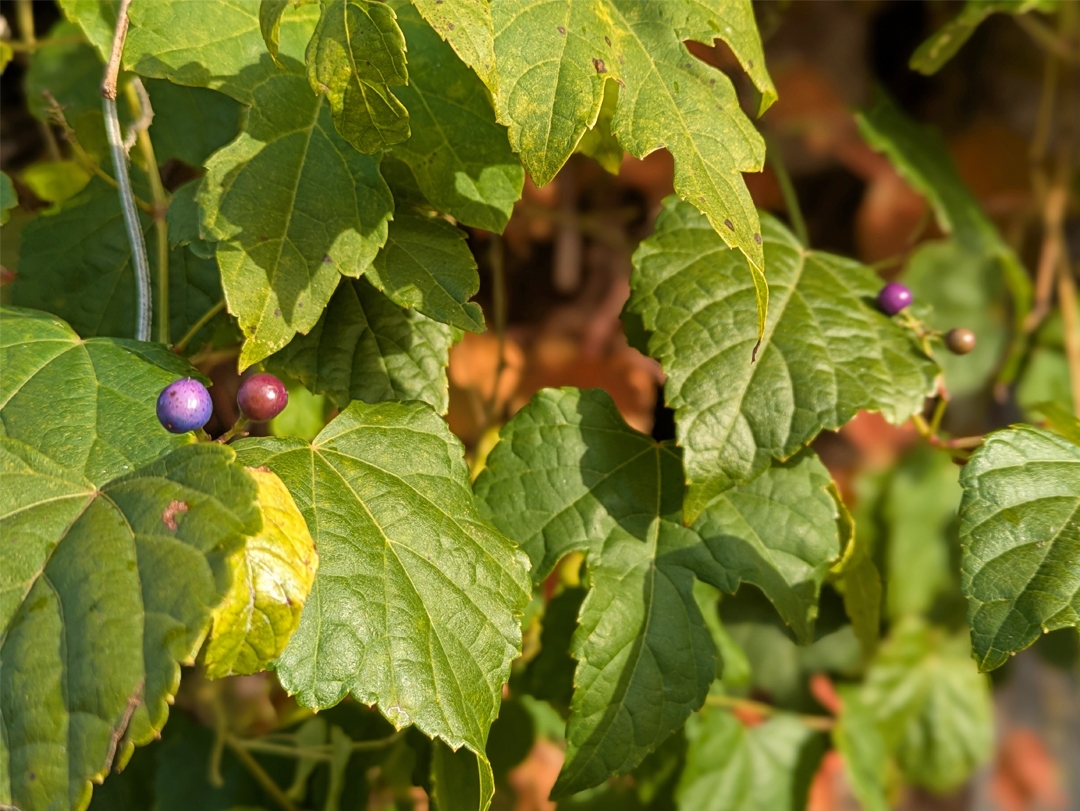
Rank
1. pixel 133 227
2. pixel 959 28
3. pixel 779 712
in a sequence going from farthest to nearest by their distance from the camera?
pixel 779 712
pixel 959 28
pixel 133 227

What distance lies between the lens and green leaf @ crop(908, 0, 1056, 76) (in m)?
1.00

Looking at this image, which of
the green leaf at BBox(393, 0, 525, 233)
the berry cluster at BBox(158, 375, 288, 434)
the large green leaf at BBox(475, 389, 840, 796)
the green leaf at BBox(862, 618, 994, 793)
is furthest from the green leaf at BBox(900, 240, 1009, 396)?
the berry cluster at BBox(158, 375, 288, 434)

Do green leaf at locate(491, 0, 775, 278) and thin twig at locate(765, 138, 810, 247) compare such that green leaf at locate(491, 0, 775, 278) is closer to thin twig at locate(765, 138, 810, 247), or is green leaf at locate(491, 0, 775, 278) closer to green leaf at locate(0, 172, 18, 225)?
thin twig at locate(765, 138, 810, 247)

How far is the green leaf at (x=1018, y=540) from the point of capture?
68 centimetres

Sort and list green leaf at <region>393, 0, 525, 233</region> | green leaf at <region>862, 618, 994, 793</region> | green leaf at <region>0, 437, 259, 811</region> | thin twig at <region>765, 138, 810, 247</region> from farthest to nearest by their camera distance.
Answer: green leaf at <region>862, 618, 994, 793</region> → thin twig at <region>765, 138, 810, 247</region> → green leaf at <region>393, 0, 525, 233</region> → green leaf at <region>0, 437, 259, 811</region>

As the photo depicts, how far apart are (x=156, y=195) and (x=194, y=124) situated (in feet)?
0.33

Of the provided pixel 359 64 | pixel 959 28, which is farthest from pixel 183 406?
pixel 959 28

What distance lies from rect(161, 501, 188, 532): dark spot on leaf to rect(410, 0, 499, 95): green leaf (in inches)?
13.0

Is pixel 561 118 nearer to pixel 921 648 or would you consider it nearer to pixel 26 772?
pixel 26 772

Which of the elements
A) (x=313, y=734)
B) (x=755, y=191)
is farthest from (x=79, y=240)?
(x=755, y=191)

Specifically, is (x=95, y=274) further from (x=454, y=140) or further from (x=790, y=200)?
(x=790, y=200)

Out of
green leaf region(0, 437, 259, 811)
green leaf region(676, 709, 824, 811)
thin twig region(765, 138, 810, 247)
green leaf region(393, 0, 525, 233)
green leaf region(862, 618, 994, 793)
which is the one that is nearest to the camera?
green leaf region(0, 437, 259, 811)

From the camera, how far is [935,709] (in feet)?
5.48

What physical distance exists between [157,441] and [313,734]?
0.64 m
